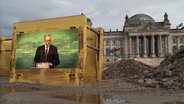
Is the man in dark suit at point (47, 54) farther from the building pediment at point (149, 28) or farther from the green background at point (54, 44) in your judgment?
the building pediment at point (149, 28)

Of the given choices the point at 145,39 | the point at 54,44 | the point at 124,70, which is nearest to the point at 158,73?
the point at 124,70

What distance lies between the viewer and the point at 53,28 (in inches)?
761

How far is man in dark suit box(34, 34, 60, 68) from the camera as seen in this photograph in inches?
750

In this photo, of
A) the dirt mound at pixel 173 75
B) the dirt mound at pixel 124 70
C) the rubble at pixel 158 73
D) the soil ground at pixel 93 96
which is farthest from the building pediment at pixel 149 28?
the soil ground at pixel 93 96

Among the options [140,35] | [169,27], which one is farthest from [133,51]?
[169,27]

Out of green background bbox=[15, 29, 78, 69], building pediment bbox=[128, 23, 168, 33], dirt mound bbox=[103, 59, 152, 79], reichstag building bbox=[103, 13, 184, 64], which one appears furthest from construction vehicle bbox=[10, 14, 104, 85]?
building pediment bbox=[128, 23, 168, 33]

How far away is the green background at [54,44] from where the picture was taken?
60.6ft

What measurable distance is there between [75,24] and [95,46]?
2718 millimetres

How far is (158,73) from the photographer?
19703mm

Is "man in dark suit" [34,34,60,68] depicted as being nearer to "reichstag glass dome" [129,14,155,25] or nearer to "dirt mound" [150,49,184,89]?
"dirt mound" [150,49,184,89]

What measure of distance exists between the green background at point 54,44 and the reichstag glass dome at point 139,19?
76.2 meters

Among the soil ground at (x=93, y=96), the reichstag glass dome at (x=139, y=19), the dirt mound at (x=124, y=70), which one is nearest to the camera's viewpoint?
the soil ground at (x=93, y=96)

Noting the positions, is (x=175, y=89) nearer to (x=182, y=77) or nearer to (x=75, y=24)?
(x=182, y=77)

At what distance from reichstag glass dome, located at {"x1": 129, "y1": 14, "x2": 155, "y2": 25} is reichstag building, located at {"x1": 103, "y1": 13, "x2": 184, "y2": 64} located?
1.66ft
